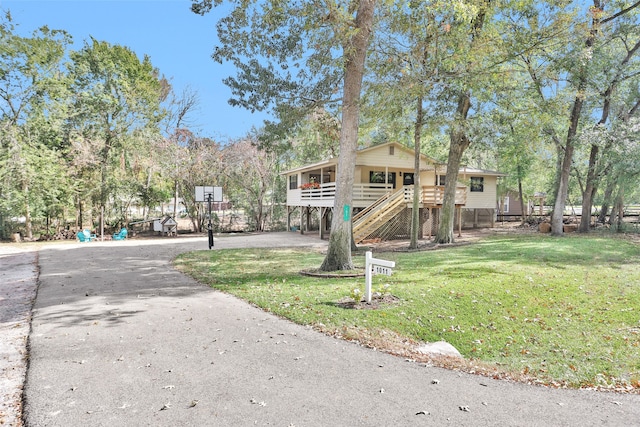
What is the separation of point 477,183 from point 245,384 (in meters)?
24.0

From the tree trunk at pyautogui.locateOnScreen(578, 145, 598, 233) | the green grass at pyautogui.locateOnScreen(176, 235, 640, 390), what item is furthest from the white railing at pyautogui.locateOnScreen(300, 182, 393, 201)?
the tree trunk at pyautogui.locateOnScreen(578, 145, 598, 233)

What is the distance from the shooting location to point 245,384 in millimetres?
3723

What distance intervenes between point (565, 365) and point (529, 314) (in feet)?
6.50

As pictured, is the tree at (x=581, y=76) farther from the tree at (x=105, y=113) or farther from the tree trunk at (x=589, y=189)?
the tree at (x=105, y=113)

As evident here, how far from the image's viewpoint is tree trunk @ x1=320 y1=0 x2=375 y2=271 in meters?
9.66

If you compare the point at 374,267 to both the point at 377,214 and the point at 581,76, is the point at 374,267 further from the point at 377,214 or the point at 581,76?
the point at 581,76

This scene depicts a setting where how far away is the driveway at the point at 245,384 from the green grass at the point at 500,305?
780mm

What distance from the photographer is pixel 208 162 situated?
82.6 feet

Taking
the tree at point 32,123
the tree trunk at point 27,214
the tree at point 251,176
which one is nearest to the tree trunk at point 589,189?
the tree at point 251,176

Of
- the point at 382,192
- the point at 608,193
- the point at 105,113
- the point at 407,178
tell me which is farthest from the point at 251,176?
the point at 608,193

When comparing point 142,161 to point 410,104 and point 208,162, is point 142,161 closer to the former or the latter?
point 208,162

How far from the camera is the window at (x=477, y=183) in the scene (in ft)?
80.1

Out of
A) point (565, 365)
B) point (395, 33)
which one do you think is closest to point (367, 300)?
point (565, 365)

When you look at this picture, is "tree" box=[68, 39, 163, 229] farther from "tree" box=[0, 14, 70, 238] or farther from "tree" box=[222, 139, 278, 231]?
"tree" box=[222, 139, 278, 231]
